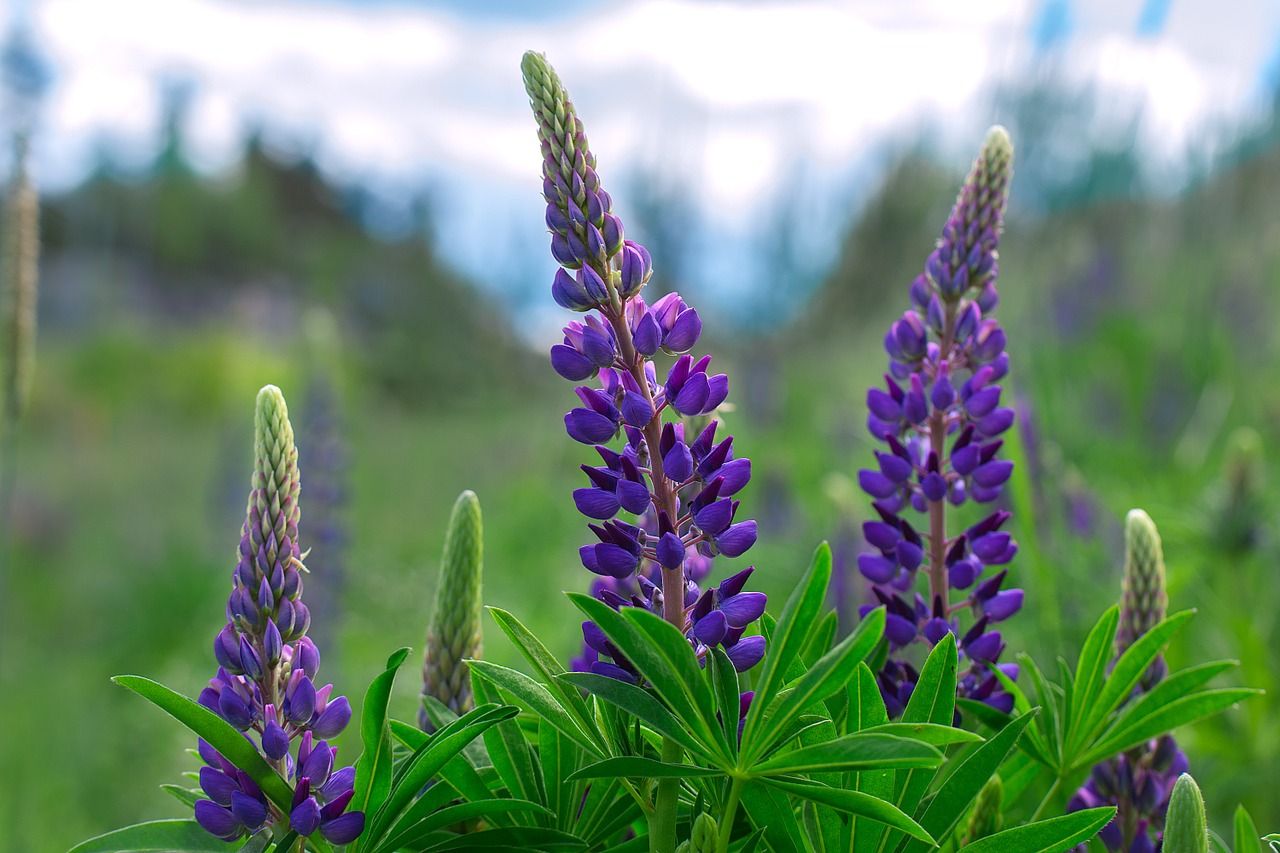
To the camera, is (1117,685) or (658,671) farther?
(1117,685)

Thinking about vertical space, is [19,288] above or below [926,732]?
above

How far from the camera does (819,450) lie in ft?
19.1

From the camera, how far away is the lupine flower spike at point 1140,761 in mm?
744

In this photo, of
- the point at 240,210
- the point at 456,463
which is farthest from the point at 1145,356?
the point at 240,210

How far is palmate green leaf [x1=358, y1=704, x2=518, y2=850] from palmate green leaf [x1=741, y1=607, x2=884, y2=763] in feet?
0.43

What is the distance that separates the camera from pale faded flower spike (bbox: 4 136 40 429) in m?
1.45

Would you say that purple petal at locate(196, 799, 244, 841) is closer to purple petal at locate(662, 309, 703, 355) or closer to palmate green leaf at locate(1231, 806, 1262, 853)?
purple petal at locate(662, 309, 703, 355)

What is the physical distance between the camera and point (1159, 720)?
0.66 m

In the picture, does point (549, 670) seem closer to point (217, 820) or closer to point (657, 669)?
point (657, 669)

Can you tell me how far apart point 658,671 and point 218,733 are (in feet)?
0.78

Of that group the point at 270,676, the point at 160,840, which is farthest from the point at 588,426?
the point at 160,840

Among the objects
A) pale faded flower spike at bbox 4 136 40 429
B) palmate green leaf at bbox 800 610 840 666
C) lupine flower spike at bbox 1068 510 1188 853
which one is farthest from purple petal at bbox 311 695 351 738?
pale faded flower spike at bbox 4 136 40 429

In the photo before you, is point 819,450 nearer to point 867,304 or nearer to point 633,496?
point 633,496

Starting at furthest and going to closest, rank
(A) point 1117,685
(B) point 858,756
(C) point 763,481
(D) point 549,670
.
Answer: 1. (C) point 763,481
2. (A) point 1117,685
3. (D) point 549,670
4. (B) point 858,756
